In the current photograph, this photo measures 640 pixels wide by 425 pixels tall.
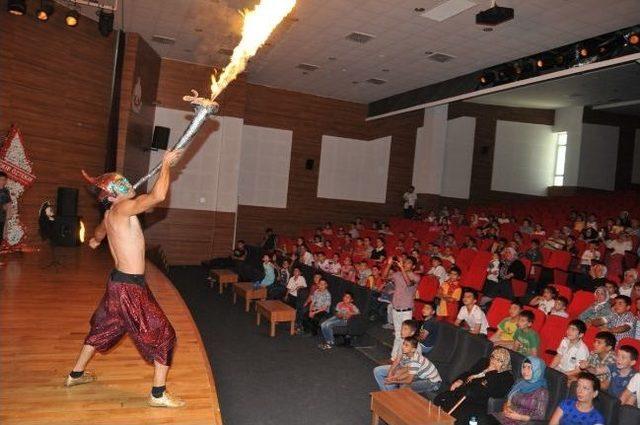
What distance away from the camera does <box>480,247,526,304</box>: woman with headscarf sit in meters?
8.41

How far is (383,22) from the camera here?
9.09 m

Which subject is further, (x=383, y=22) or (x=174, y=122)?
(x=174, y=122)

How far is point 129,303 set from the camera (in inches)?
145

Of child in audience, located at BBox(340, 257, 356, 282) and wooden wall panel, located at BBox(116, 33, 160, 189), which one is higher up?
wooden wall panel, located at BBox(116, 33, 160, 189)

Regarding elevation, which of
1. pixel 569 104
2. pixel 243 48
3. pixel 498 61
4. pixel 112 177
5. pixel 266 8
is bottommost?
pixel 112 177

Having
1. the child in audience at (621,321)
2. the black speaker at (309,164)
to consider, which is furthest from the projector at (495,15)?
the black speaker at (309,164)

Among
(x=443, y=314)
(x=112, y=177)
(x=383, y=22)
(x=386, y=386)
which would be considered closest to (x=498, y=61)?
(x=383, y=22)

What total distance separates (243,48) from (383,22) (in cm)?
453

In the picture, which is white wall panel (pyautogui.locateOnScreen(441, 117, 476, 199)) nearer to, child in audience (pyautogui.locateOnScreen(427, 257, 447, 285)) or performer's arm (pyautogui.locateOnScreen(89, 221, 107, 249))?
child in audience (pyautogui.locateOnScreen(427, 257, 447, 285))

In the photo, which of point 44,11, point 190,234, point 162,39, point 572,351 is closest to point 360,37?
point 162,39

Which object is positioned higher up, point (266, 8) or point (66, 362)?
point (266, 8)

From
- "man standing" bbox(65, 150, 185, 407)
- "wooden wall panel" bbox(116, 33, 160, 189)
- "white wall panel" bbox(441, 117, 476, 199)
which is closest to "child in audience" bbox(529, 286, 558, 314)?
"man standing" bbox(65, 150, 185, 407)

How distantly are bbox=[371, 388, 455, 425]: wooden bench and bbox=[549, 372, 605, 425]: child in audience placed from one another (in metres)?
0.92

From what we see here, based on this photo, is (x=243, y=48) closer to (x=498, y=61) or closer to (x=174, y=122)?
(x=498, y=61)
